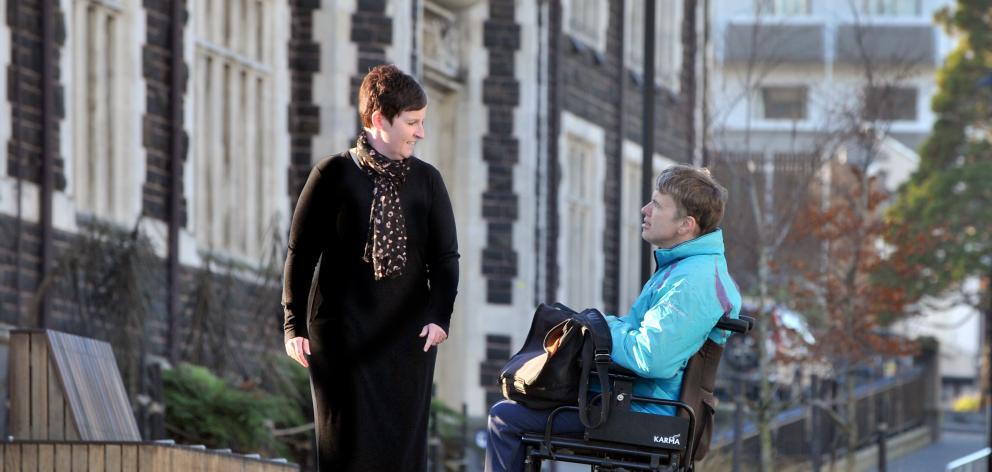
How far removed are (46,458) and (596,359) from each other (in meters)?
2.11

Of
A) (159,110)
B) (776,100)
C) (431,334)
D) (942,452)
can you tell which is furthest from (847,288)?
(776,100)

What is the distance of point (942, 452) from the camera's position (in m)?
30.4

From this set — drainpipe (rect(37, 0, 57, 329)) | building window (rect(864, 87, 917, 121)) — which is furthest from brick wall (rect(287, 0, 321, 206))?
building window (rect(864, 87, 917, 121))

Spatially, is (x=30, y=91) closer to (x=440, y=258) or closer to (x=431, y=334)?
(x=440, y=258)

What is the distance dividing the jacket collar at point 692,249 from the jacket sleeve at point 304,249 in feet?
3.71

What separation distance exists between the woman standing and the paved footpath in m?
14.7

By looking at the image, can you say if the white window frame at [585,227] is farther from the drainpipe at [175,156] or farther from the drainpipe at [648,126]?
the drainpipe at [175,156]

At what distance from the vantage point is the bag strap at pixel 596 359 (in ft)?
24.4

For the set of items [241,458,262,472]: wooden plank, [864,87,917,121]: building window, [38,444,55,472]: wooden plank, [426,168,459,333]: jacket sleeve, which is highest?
[864,87,917,121]: building window

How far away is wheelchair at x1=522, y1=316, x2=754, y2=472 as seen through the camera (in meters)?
7.48

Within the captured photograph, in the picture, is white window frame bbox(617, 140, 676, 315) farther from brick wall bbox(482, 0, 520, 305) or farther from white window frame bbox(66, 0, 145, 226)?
white window frame bbox(66, 0, 145, 226)

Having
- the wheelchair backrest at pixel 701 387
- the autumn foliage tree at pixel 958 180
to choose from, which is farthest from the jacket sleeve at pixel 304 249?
the autumn foliage tree at pixel 958 180

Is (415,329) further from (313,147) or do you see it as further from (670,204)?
(313,147)

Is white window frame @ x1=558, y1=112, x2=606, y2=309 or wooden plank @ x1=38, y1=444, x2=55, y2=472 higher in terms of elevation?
white window frame @ x1=558, y1=112, x2=606, y2=309
